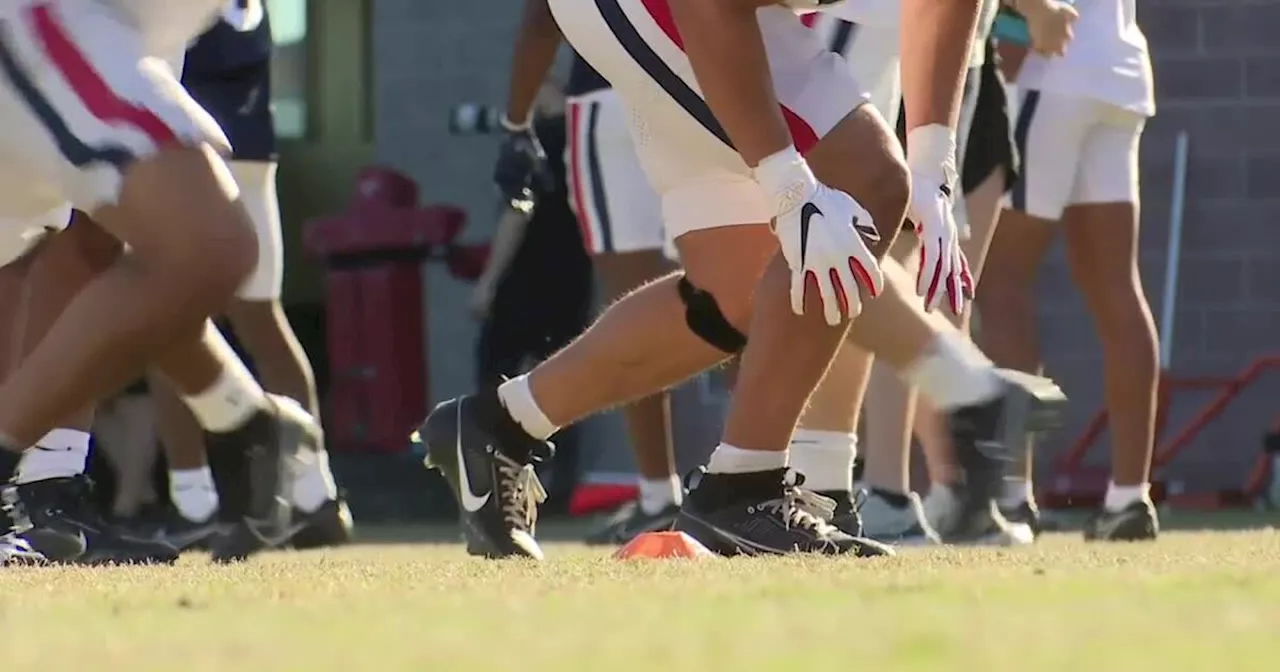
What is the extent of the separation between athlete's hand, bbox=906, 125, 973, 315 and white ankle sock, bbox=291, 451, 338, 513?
1.27 metres

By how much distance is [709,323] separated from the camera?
3.97 meters

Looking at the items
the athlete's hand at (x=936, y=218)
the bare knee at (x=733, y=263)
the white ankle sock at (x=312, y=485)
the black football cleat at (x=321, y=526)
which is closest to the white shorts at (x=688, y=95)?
the bare knee at (x=733, y=263)

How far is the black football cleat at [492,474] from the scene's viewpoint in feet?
13.6

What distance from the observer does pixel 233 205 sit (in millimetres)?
3857

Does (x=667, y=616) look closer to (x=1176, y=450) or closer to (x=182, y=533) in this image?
(x=182, y=533)

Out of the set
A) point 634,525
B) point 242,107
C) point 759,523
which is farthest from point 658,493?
point 759,523

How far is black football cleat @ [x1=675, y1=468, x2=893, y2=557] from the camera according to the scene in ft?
12.4

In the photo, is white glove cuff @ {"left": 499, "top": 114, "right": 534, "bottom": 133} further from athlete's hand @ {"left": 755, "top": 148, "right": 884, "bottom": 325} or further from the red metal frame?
the red metal frame

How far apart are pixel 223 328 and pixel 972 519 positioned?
12.5 ft

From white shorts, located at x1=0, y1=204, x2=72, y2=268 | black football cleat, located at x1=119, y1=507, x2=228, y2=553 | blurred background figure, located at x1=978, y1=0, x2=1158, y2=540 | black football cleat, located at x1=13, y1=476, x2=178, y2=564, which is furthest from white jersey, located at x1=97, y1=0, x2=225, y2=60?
blurred background figure, located at x1=978, y1=0, x2=1158, y2=540

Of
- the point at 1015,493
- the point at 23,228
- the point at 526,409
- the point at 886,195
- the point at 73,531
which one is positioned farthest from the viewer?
the point at 1015,493

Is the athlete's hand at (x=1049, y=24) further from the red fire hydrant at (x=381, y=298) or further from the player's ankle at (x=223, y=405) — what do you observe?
the red fire hydrant at (x=381, y=298)

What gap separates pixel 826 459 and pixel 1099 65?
62.4 inches

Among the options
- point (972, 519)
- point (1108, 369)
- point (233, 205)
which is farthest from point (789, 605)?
point (1108, 369)
